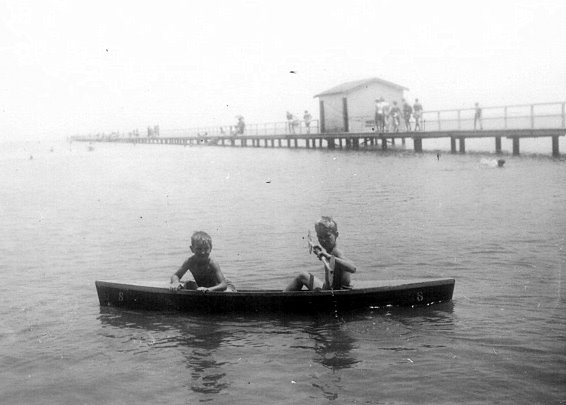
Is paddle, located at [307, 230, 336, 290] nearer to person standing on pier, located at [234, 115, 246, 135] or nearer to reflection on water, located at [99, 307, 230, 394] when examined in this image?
reflection on water, located at [99, 307, 230, 394]

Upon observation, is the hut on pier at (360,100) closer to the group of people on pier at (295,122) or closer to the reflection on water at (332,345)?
the group of people on pier at (295,122)

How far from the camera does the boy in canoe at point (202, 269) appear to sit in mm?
8992

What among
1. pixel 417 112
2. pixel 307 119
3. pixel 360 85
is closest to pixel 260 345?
pixel 417 112

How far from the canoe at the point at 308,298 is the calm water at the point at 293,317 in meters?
0.14

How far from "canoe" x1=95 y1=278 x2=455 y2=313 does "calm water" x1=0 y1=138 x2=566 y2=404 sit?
144mm

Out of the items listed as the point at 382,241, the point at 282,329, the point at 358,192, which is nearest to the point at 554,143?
the point at 358,192

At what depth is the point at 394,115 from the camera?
42.6 metres

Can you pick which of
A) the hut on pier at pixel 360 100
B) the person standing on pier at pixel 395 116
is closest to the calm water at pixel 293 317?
the person standing on pier at pixel 395 116

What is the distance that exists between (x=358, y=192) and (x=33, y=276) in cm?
1318

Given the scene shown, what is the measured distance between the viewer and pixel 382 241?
14734 millimetres

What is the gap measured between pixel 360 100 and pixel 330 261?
41642 millimetres

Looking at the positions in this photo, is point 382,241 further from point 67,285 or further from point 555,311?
point 67,285

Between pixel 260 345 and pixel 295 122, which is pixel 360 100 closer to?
pixel 295 122

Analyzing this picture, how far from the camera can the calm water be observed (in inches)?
274
